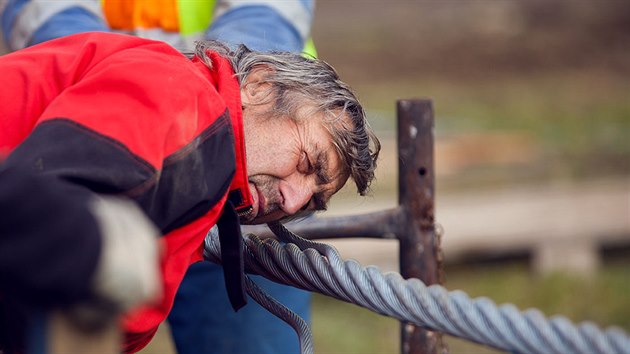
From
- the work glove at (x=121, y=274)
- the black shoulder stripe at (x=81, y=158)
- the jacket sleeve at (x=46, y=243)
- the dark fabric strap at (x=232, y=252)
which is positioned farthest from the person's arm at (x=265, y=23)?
the work glove at (x=121, y=274)

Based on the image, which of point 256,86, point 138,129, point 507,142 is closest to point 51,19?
point 256,86

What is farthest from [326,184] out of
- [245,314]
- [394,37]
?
[394,37]

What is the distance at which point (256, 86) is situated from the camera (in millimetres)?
1412

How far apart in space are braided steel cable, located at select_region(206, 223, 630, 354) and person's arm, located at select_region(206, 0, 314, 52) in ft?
1.60

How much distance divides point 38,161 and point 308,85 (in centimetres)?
55

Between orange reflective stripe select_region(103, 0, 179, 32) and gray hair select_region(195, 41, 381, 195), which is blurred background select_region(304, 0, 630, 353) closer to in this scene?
gray hair select_region(195, 41, 381, 195)

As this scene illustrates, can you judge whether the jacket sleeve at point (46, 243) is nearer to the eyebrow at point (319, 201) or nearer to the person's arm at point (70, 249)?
the person's arm at point (70, 249)

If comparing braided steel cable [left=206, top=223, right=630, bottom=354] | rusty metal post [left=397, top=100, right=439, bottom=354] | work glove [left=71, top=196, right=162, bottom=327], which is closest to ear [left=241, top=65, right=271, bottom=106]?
braided steel cable [left=206, top=223, right=630, bottom=354]

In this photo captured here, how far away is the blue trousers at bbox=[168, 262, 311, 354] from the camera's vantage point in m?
1.98

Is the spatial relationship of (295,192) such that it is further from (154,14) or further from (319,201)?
(154,14)

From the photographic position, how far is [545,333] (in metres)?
0.95

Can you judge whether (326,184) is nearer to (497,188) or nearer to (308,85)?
(308,85)

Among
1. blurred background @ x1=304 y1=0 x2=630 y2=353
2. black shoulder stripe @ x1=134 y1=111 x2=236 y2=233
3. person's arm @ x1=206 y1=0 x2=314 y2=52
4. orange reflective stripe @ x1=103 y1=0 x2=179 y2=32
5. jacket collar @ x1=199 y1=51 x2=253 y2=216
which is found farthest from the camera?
blurred background @ x1=304 y1=0 x2=630 y2=353

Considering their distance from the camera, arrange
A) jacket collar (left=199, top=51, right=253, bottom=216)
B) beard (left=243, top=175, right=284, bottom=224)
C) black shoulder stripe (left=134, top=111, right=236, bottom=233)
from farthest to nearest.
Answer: beard (left=243, top=175, right=284, bottom=224), jacket collar (left=199, top=51, right=253, bottom=216), black shoulder stripe (left=134, top=111, right=236, bottom=233)
